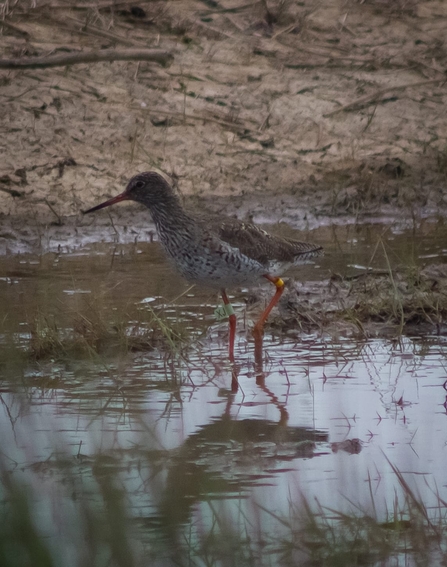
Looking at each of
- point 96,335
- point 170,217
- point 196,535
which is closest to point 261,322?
point 170,217

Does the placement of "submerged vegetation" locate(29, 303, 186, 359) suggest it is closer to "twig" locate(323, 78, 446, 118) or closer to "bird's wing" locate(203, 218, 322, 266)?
"bird's wing" locate(203, 218, 322, 266)

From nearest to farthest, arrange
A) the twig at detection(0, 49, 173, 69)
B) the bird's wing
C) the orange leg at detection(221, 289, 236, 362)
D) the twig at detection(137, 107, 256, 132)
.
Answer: the orange leg at detection(221, 289, 236, 362)
the bird's wing
the twig at detection(0, 49, 173, 69)
the twig at detection(137, 107, 256, 132)

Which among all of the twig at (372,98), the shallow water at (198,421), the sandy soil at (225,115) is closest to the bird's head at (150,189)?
the shallow water at (198,421)

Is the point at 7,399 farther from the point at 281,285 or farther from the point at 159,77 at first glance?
the point at 159,77

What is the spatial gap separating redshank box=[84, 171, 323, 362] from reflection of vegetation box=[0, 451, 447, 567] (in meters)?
2.41

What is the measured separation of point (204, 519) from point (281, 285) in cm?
332

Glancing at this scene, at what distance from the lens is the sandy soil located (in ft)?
29.8

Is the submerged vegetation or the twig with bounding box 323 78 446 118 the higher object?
the twig with bounding box 323 78 446 118

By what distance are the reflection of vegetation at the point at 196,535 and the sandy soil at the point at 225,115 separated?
523 cm

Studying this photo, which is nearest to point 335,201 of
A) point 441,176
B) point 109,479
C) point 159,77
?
point 441,176

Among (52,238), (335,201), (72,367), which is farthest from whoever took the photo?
(335,201)

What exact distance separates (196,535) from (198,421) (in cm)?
143

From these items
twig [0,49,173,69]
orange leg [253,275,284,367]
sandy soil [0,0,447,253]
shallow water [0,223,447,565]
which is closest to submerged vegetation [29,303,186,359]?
shallow water [0,223,447,565]

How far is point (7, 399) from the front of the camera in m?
5.16
